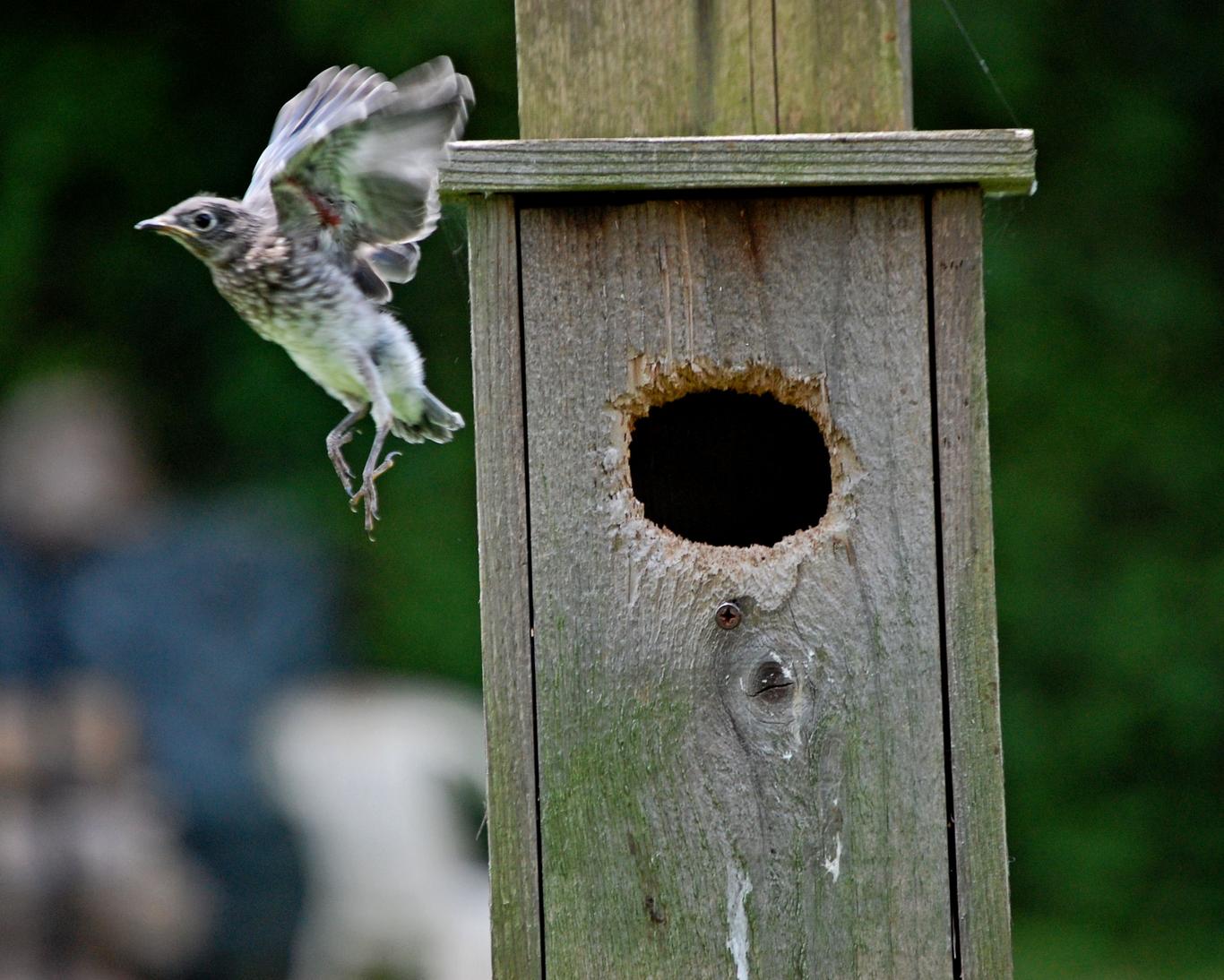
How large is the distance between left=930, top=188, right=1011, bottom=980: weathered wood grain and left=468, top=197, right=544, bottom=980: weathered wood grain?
449 millimetres

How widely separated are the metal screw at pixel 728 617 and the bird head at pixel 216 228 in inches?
37.8

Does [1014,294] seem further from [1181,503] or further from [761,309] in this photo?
[761,309]

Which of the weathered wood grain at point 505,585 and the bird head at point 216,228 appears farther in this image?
the bird head at point 216,228

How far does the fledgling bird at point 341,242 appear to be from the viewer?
200 cm

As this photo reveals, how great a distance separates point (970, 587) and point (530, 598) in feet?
1.53

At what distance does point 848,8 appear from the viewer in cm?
185

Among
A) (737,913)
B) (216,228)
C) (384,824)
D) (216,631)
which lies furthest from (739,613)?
(216,631)

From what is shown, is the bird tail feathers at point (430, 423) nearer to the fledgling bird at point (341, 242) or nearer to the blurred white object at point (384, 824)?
the fledgling bird at point (341, 242)

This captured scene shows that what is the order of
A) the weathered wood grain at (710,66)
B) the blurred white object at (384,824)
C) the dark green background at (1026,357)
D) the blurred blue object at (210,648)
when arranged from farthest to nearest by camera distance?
1. the blurred blue object at (210,648)
2. the dark green background at (1026,357)
3. the blurred white object at (384,824)
4. the weathered wood grain at (710,66)

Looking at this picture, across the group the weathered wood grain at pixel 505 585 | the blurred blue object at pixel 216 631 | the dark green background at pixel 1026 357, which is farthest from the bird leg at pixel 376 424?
the blurred blue object at pixel 216 631

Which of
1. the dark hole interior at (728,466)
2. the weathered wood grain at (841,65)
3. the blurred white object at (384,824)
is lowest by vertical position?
the blurred white object at (384,824)

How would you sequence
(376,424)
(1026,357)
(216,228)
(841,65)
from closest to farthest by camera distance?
(841,65)
(376,424)
(216,228)
(1026,357)

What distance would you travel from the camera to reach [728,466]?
221 centimetres

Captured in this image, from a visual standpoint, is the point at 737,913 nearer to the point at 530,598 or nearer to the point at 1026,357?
the point at 530,598
